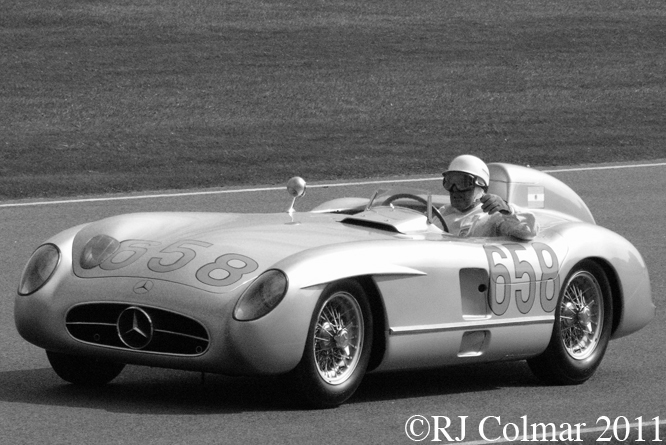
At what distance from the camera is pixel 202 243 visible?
6.82 meters

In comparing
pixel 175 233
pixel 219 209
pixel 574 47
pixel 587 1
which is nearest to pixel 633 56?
pixel 574 47

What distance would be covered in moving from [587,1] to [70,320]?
26.0 metres

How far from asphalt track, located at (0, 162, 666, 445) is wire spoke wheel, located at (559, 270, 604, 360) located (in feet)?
0.70

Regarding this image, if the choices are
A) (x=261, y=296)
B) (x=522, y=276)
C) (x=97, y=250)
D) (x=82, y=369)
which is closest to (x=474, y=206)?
(x=522, y=276)

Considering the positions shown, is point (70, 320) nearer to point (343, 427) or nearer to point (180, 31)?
point (343, 427)

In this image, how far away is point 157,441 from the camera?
5.82m

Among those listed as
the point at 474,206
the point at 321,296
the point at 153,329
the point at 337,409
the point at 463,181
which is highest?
the point at 463,181

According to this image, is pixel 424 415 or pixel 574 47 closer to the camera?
pixel 424 415

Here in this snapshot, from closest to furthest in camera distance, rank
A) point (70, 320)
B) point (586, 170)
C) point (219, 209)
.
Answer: point (70, 320)
point (219, 209)
point (586, 170)

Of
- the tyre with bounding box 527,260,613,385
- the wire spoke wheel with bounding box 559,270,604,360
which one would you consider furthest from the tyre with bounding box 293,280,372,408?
the wire spoke wheel with bounding box 559,270,604,360

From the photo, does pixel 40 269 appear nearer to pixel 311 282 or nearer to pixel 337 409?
pixel 311 282

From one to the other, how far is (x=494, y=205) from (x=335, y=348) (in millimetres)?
1613

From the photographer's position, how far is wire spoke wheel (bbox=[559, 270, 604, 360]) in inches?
303

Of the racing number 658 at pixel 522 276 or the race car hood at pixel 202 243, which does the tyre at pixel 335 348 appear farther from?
the racing number 658 at pixel 522 276
